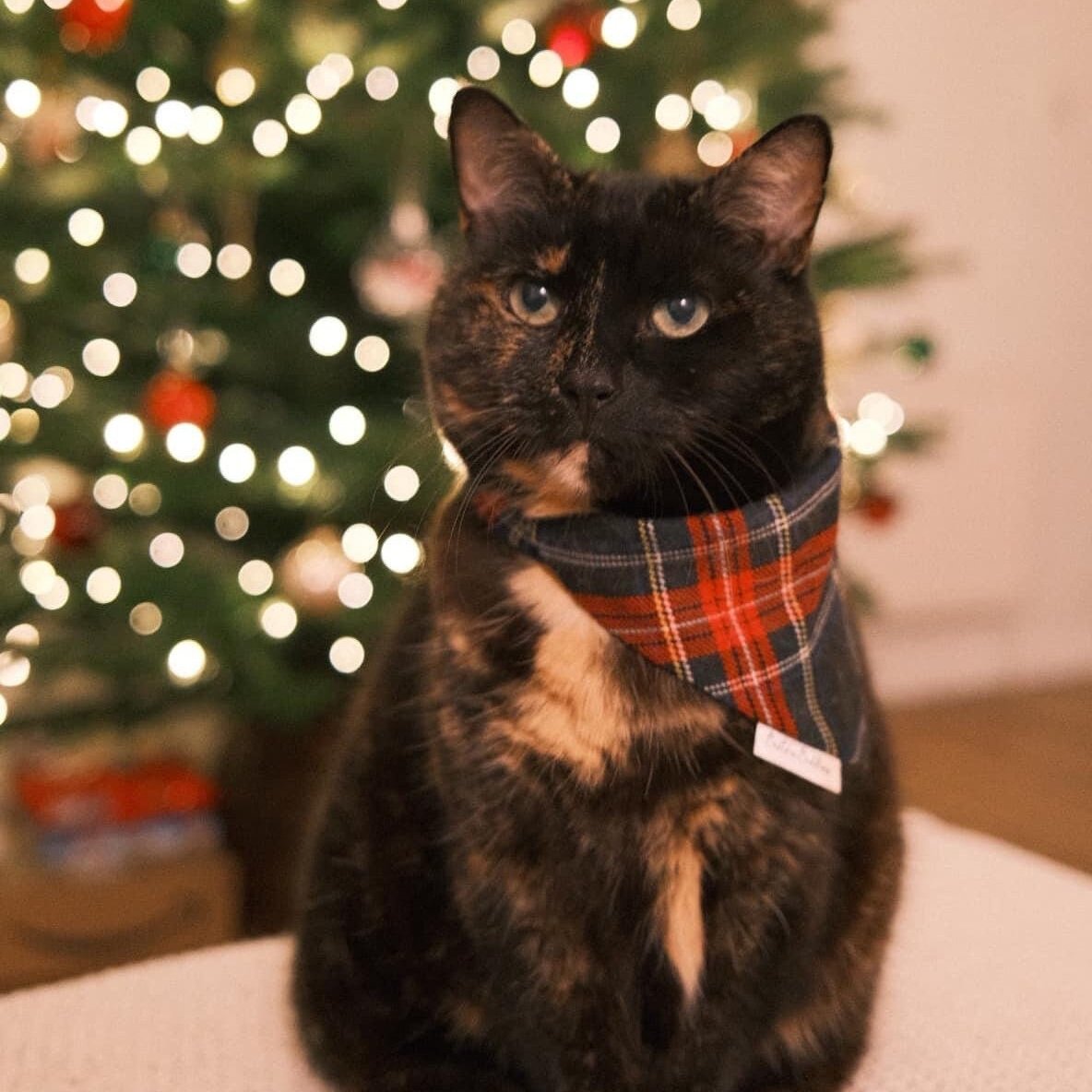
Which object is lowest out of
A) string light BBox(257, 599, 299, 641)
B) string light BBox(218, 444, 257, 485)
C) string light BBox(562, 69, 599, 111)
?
string light BBox(257, 599, 299, 641)

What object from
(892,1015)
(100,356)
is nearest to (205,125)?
(100,356)

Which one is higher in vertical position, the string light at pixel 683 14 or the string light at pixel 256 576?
the string light at pixel 683 14

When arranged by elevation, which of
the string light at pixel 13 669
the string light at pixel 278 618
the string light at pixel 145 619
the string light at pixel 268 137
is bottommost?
the string light at pixel 13 669

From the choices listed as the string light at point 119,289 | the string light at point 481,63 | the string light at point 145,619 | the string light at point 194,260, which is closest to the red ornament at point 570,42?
the string light at point 481,63

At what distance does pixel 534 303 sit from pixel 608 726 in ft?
1.02

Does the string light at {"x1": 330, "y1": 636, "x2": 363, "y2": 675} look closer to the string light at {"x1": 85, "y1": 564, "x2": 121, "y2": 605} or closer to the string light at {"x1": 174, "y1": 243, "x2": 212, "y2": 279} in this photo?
the string light at {"x1": 85, "y1": 564, "x2": 121, "y2": 605}

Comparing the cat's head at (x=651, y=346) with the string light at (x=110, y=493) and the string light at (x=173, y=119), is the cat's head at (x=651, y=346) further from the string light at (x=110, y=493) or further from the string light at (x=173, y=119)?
the string light at (x=110, y=493)

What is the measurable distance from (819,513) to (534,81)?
4.20 feet

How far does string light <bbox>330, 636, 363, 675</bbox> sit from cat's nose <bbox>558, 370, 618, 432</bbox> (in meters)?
1.09

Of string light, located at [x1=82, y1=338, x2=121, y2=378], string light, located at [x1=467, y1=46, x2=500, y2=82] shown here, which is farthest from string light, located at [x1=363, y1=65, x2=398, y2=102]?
string light, located at [x1=82, y1=338, x2=121, y2=378]

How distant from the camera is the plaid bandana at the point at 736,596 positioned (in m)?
0.86

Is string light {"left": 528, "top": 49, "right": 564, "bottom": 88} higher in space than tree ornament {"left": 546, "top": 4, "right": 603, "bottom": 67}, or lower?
lower

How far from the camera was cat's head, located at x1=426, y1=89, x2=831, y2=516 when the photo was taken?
844 mm

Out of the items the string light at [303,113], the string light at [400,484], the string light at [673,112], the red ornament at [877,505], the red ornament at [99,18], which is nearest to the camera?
the red ornament at [99,18]
